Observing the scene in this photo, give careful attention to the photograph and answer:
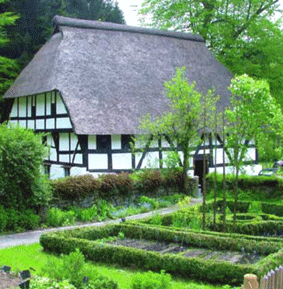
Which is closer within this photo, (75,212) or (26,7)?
(75,212)

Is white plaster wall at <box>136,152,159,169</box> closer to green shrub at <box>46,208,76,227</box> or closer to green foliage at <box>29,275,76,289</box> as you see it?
green shrub at <box>46,208,76,227</box>

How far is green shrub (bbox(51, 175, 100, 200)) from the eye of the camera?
47.0 feet

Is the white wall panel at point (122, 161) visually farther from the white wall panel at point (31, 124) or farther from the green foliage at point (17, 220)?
the green foliage at point (17, 220)

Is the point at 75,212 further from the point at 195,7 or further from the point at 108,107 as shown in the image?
Result: the point at 195,7

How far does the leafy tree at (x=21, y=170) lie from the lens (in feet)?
41.9

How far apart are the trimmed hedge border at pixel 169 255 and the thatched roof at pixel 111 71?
9103 millimetres

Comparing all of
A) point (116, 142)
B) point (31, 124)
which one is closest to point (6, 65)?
point (31, 124)

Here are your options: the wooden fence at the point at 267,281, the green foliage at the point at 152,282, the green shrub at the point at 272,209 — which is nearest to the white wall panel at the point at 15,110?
the green shrub at the point at 272,209

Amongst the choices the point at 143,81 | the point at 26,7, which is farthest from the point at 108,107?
the point at 26,7

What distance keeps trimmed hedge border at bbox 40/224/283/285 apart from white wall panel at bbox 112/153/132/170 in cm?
958

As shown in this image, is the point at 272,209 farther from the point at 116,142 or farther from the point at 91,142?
the point at 91,142

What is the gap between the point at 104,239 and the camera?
10945 millimetres

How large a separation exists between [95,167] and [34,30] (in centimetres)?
1430

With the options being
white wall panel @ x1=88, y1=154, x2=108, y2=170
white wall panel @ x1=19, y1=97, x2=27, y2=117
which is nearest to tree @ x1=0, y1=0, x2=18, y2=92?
white wall panel @ x1=19, y1=97, x2=27, y2=117
